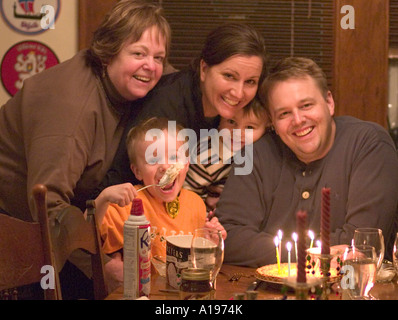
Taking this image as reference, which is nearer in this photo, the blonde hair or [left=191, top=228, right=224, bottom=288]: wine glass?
[left=191, top=228, right=224, bottom=288]: wine glass

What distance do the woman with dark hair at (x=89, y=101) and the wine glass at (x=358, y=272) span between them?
114 centimetres

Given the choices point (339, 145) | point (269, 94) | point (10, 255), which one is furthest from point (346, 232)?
point (10, 255)

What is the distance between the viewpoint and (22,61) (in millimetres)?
2852

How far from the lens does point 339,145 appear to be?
2.34 meters

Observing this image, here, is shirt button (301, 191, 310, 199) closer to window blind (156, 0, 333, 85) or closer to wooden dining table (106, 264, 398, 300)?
wooden dining table (106, 264, 398, 300)

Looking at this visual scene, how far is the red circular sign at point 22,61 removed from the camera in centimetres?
285

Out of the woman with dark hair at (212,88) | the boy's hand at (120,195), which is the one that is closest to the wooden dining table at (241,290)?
the boy's hand at (120,195)

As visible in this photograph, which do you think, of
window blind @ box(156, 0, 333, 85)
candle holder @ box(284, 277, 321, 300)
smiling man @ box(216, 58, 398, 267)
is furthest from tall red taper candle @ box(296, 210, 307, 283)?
window blind @ box(156, 0, 333, 85)

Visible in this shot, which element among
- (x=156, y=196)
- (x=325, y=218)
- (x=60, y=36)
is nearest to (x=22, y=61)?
(x=60, y=36)

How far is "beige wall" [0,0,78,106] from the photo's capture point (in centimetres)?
284

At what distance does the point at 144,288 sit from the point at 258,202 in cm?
98

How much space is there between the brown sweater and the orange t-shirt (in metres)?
0.19

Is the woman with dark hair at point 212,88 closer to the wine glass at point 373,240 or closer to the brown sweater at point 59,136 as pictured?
A: the brown sweater at point 59,136
